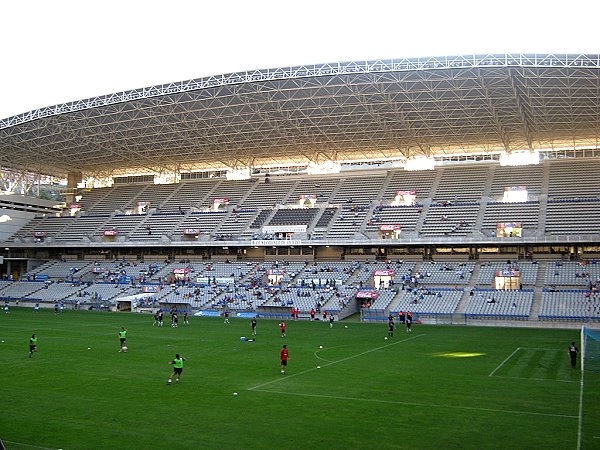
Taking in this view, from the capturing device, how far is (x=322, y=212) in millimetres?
70375

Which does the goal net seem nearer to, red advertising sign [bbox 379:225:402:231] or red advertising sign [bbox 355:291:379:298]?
red advertising sign [bbox 355:291:379:298]

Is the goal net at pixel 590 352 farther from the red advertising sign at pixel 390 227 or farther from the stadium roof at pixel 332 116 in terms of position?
the red advertising sign at pixel 390 227

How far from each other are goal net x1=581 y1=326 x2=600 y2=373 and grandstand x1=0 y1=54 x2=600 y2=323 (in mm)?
17126

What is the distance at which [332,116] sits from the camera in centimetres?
5859

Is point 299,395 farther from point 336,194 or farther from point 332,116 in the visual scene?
point 336,194

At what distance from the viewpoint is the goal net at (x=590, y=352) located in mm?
24984

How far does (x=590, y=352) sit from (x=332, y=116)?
36.7 m

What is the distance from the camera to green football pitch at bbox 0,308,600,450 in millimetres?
14891

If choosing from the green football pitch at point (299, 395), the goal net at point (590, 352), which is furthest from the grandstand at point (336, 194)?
the green football pitch at point (299, 395)

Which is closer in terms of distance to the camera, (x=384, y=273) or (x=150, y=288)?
(x=384, y=273)

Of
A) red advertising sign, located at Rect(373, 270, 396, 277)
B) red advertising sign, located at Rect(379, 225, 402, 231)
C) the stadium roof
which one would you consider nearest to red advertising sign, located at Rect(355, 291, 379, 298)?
red advertising sign, located at Rect(373, 270, 396, 277)

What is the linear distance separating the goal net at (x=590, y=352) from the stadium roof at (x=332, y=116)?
72.7 ft

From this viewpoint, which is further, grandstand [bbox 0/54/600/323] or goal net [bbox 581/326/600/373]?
grandstand [bbox 0/54/600/323]

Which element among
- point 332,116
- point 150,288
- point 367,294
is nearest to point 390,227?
point 367,294
